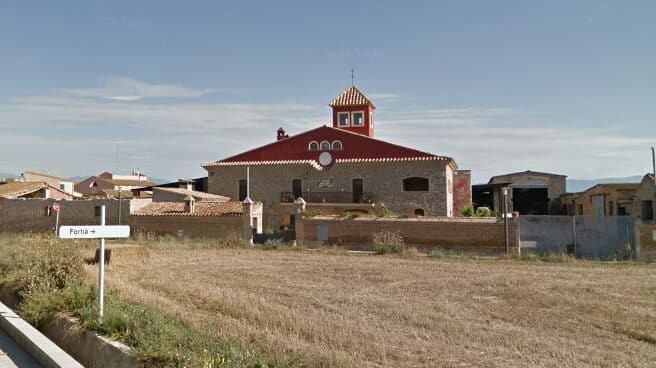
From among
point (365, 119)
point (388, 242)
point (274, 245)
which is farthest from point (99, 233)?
point (365, 119)

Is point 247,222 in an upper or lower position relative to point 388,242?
upper

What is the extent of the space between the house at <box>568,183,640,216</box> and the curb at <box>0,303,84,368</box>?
105 ft

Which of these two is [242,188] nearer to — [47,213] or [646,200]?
[47,213]

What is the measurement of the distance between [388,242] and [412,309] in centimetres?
1389

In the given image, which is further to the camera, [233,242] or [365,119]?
[365,119]

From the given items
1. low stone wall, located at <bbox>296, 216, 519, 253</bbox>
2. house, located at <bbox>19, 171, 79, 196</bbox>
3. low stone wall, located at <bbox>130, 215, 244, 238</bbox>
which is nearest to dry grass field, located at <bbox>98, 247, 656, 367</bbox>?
low stone wall, located at <bbox>296, 216, 519, 253</bbox>

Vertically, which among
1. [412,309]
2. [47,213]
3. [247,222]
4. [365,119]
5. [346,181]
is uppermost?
[365,119]

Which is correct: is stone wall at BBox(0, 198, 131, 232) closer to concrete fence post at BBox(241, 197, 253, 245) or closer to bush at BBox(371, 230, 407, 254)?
concrete fence post at BBox(241, 197, 253, 245)

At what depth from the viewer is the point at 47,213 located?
36.3 meters

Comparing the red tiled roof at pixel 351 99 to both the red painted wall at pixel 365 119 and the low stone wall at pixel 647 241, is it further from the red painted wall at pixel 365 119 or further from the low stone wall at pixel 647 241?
the low stone wall at pixel 647 241

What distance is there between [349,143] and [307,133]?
3301mm

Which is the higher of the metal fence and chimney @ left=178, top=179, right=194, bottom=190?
chimney @ left=178, top=179, right=194, bottom=190

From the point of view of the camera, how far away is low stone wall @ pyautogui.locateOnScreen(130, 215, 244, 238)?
30.9m

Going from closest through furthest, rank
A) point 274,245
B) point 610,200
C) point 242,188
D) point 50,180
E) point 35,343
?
point 35,343 → point 274,245 → point 610,200 → point 242,188 → point 50,180
